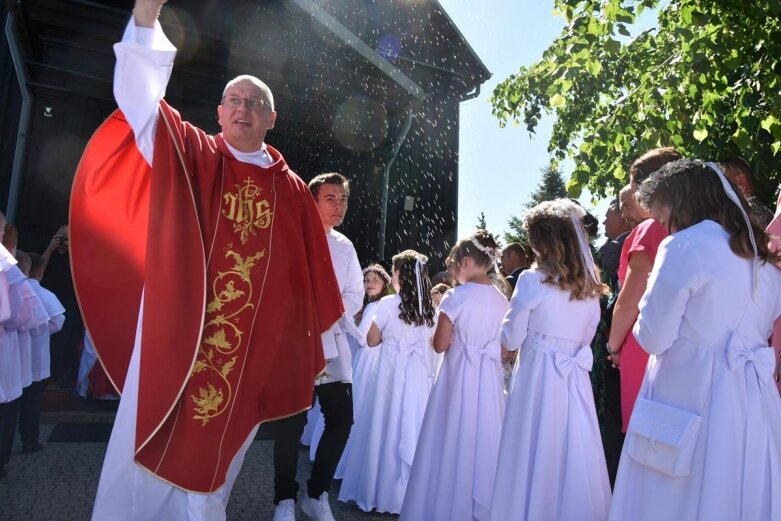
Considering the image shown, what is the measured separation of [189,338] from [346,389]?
142 centimetres

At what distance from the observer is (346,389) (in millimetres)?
4184

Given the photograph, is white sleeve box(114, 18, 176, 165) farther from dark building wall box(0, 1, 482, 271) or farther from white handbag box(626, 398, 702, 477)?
dark building wall box(0, 1, 482, 271)

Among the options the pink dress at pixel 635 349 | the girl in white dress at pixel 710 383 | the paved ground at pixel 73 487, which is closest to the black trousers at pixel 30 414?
the paved ground at pixel 73 487

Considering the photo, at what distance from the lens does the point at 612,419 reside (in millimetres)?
4582

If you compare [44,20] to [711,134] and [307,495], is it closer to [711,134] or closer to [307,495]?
[307,495]

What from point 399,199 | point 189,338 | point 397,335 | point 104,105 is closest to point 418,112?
point 399,199

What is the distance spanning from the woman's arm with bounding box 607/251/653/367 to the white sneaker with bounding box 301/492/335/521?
1.86 meters

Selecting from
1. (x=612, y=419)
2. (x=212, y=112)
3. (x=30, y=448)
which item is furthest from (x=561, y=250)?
(x=212, y=112)

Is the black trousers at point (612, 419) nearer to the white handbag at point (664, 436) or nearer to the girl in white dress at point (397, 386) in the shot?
the girl in white dress at point (397, 386)

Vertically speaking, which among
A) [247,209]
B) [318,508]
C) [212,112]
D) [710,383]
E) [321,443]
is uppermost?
[212,112]

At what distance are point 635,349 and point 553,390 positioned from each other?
1.74 ft

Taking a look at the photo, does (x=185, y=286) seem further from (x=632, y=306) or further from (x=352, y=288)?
(x=632, y=306)

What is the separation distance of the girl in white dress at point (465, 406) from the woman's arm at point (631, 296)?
0.95 meters

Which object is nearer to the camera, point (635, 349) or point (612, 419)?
point (635, 349)
